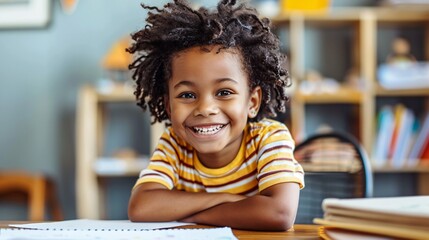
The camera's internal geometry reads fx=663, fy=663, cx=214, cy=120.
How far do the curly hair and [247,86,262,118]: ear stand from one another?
0.01 metres

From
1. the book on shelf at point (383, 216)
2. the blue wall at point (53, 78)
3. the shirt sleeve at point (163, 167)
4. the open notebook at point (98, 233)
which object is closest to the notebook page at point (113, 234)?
the open notebook at point (98, 233)

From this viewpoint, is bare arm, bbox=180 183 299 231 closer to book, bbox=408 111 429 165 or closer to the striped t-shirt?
the striped t-shirt

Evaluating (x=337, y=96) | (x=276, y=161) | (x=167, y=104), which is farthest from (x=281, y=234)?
(x=337, y=96)

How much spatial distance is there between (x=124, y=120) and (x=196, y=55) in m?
2.45

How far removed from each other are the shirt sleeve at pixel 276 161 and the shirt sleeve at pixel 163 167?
192 millimetres

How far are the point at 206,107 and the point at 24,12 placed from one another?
2681mm

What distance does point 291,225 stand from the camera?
114cm

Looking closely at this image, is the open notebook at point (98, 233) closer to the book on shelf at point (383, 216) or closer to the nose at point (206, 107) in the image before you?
the book on shelf at point (383, 216)

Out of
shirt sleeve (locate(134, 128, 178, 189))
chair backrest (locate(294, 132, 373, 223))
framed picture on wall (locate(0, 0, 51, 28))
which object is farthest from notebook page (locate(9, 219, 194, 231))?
framed picture on wall (locate(0, 0, 51, 28))

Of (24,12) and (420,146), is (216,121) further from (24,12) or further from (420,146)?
(24,12)

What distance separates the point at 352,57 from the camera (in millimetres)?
3541

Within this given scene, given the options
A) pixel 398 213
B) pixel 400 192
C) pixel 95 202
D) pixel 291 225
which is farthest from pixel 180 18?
pixel 400 192

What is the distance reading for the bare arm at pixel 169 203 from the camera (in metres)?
1.19

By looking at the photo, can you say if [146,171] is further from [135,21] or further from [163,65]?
[135,21]
